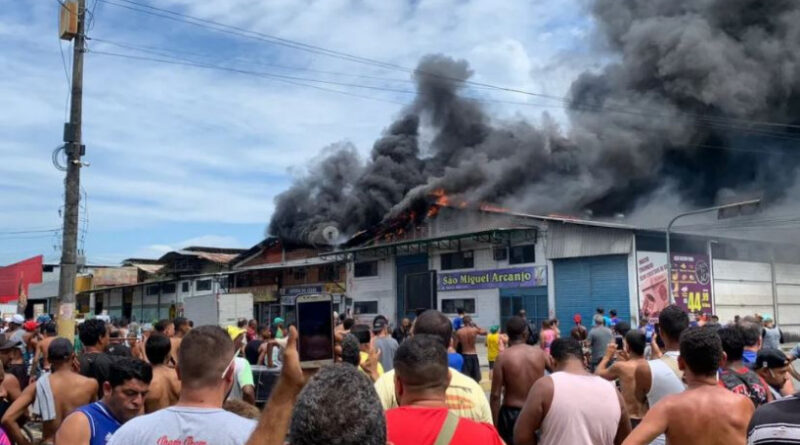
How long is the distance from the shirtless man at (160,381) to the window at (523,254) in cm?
2391

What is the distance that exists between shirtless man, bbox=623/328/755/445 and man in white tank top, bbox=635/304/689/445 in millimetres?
1132

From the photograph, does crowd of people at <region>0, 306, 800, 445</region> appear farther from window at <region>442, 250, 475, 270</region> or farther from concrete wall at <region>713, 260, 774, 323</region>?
window at <region>442, 250, 475, 270</region>

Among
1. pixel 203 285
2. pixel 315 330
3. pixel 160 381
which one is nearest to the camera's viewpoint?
pixel 315 330

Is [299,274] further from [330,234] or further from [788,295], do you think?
[788,295]

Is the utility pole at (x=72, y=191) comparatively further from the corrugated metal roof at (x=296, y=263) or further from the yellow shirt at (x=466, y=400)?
the corrugated metal roof at (x=296, y=263)

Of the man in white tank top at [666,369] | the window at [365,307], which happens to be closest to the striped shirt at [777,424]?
the man in white tank top at [666,369]

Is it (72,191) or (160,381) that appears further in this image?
(72,191)

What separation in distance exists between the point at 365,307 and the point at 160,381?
1179 inches

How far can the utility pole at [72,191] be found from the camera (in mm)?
11586

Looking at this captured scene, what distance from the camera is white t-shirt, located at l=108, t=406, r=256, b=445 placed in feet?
8.21

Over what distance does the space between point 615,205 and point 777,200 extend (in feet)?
24.8

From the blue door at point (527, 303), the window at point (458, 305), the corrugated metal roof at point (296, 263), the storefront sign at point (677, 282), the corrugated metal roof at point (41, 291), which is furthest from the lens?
the corrugated metal roof at point (41, 291)

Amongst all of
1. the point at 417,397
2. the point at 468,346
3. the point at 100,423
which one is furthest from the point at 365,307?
the point at 417,397

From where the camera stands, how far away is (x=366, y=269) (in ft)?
116
